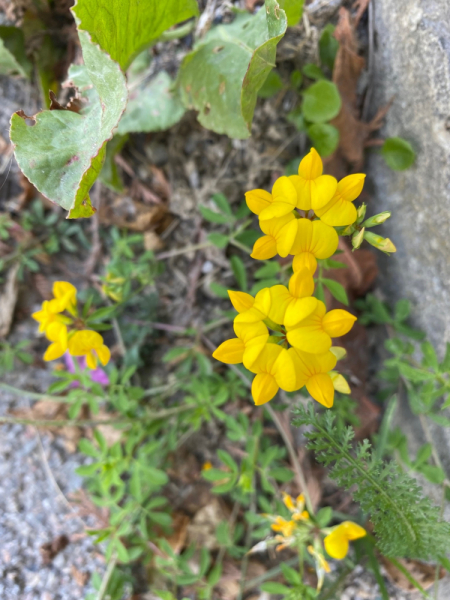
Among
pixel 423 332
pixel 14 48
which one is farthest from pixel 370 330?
pixel 14 48

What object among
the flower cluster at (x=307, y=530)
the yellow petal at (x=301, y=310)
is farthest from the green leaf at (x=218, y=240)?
the flower cluster at (x=307, y=530)

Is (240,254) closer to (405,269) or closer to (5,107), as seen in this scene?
(405,269)

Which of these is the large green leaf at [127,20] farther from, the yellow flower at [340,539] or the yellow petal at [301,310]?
the yellow flower at [340,539]

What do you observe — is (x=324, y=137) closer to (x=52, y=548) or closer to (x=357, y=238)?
(x=357, y=238)

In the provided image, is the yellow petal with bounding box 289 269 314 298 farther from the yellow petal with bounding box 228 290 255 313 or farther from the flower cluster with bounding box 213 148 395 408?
the yellow petal with bounding box 228 290 255 313

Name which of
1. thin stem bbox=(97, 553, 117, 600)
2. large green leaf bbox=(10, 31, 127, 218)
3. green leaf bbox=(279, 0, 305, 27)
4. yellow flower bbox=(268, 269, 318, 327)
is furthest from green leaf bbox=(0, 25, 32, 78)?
thin stem bbox=(97, 553, 117, 600)
